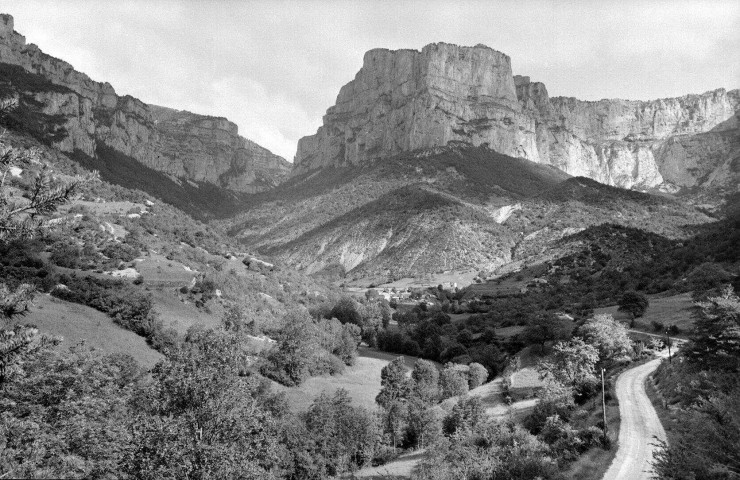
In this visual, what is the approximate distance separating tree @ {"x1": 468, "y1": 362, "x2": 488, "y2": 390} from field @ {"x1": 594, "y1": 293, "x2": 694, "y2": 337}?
20881mm

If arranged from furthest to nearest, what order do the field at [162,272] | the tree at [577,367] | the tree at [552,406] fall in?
the field at [162,272] → the tree at [577,367] → the tree at [552,406]

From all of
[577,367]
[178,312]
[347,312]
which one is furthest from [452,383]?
[178,312]

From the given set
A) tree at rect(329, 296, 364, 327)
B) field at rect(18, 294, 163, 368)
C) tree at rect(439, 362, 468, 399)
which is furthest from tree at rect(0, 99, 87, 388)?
tree at rect(329, 296, 364, 327)

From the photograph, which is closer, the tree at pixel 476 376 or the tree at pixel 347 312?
the tree at pixel 476 376

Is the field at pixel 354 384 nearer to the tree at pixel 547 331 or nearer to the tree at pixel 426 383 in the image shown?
the tree at pixel 426 383

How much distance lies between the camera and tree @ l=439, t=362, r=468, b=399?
197ft

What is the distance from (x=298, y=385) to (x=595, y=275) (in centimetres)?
8244

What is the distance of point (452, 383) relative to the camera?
60.9 m

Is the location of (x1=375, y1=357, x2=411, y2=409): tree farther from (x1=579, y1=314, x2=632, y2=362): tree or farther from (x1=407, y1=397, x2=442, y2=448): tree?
(x1=579, y1=314, x2=632, y2=362): tree

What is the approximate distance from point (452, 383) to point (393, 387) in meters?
7.77

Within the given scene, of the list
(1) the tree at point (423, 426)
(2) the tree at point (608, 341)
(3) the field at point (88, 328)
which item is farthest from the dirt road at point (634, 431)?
(3) the field at point (88, 328)

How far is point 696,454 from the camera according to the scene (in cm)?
1686

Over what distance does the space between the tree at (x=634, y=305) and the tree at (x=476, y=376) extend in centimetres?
2292

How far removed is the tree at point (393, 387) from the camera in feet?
187
